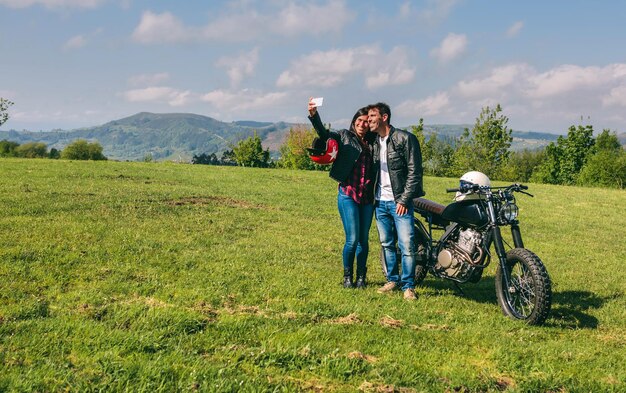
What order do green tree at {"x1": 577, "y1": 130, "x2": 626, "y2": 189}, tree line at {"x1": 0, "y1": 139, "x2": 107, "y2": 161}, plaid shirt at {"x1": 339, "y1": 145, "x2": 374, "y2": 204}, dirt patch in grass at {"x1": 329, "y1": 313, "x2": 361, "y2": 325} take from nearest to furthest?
dirt patch in grass at {"x1": 329, "y1": 313, "x2": 361, "y2": 325} < plaid shirt at {"x1": 339, "y1": 145, "x2": 374, "y2": 204} < green tree at {"x1": 577, "y1": 130, "x2": 626, "y2": 189} < tree line at {"x1": 0, "y1": 139, "x2": 107, "y2": 161}

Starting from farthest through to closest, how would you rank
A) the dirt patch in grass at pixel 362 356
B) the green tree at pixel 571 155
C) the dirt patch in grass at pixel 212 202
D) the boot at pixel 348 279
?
the green tree at pixel 571 155, the dirt patch in grass at pixel 212 202, the boot at pixel 348 279, the dirt patch in grass at pixel 362 356

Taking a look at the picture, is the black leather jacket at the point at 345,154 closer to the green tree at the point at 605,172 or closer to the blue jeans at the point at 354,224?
the blue jeans at the point at 354,224

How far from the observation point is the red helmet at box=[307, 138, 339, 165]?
669 cm

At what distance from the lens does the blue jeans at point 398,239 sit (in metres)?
6.92

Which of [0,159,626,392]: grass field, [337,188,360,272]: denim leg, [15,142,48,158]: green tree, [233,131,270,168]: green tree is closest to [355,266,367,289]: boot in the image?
[0,159,626,392]: grass field

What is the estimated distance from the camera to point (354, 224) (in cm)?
709

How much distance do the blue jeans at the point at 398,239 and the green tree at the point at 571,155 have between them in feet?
269

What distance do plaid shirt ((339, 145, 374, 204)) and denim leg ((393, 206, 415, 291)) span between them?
24.2 inches

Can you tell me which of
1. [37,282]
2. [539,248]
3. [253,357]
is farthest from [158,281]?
[539,248]

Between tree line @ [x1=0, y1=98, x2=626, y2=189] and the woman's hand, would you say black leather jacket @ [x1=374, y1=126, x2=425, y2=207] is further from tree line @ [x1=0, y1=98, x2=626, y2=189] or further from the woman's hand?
tree line @ [x1=0, y1=98, x2=626, y2=189]

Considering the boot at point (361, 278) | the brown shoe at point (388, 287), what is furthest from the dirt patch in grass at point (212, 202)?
the brown shoe at point (388, 287)

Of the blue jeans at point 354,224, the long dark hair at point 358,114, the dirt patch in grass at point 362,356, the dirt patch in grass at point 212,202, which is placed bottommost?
the dirt patch in grass at point 362,356

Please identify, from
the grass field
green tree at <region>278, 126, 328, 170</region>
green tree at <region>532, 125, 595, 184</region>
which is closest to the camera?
the grass field

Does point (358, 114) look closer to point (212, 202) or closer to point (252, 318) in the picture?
point (252, 318)
